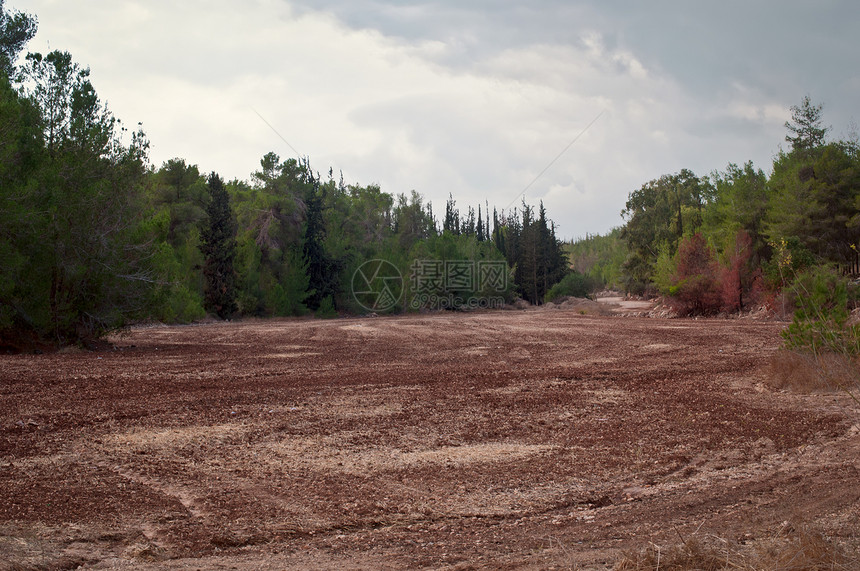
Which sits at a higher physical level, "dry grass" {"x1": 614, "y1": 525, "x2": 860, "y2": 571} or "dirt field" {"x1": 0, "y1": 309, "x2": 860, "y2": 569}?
"dry grass" {"x1": 614, "y1": 525, "x2": 860, "y2": 571}

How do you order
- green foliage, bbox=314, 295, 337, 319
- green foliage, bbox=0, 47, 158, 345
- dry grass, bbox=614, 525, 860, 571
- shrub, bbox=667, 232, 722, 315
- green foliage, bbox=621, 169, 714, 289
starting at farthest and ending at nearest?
green foliage, bbox=621, 169, 714, 289 → green foliage, bbox=314, 295, 337, 319 → shrub, bbox=667, 232, 722, 315 → green foliage, bbox=0, 47, 158, 345 → dry grass, bbox=614, 525, 860, 571

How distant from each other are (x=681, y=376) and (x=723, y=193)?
46.0 metres

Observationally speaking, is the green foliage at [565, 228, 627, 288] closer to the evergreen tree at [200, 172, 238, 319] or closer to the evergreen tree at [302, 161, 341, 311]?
the evergreen tree at [302, 161, 341, 311]

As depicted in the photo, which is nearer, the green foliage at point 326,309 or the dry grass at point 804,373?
the dry grass at point 804,373

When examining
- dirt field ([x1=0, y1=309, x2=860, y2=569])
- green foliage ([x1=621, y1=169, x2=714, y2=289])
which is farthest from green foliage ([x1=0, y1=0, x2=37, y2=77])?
green foliage ([x1=621, y1=169, x2=714, y2=289])

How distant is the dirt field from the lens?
176 inches

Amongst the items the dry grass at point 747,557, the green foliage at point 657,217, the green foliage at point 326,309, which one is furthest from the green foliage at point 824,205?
the dry grass at point 747,557

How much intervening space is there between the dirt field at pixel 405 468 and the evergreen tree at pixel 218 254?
110 ft

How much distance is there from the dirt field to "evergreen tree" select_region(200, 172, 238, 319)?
110 ft

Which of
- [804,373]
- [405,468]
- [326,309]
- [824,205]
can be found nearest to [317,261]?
[326,309]

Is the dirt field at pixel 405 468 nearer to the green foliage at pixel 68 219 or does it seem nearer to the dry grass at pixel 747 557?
the dry grass at pixel 747 557

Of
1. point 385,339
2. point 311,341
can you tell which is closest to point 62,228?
point 311,341

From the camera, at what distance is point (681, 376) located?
518 inches

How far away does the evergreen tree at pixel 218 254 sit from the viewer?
45.9 m
